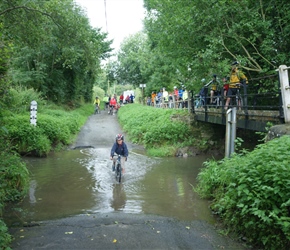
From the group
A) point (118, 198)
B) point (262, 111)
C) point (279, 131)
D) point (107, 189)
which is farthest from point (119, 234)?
point (262, 111)

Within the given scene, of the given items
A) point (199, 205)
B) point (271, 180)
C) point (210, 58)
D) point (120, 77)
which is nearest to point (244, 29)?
point (210, 58)

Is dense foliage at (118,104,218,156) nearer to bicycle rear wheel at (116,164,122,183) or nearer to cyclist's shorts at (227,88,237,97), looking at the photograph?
cyclist's shorts at (227,88,237,97)

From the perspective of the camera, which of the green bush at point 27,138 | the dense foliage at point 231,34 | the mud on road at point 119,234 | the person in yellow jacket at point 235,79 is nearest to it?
the mud on road at point 119,234

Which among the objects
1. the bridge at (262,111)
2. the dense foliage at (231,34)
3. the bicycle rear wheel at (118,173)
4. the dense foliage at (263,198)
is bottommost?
the bicycle rear wheel at (118,173)

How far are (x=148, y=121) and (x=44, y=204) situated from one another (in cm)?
1215

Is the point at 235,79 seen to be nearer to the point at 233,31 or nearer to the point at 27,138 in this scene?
the point at 233,31

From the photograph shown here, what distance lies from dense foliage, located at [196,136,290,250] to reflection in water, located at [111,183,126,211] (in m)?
2.66

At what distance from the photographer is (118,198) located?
8328 mm

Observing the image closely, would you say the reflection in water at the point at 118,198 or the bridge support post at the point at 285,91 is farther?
the reflection in water at the point at 118,198

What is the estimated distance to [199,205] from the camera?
25.1 feet

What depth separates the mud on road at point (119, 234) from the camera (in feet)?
16.7

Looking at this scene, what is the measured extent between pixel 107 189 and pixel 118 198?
983 mm

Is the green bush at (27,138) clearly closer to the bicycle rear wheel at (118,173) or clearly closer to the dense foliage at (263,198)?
the bicycle rear wheel at (118,173)

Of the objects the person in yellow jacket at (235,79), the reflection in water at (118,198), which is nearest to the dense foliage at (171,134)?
the person in yellow jacket at (235,79)
